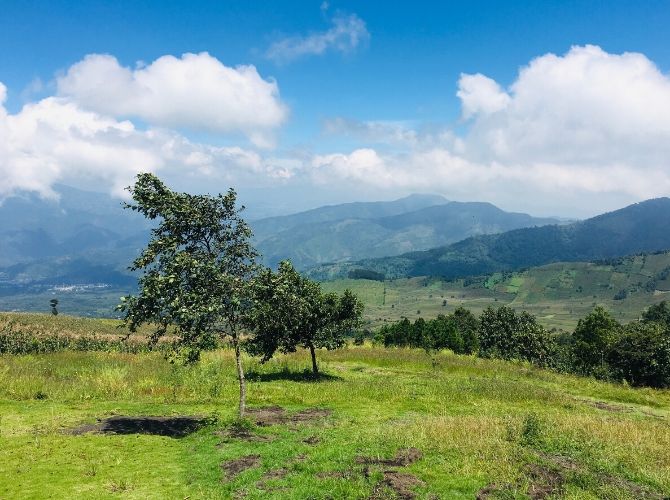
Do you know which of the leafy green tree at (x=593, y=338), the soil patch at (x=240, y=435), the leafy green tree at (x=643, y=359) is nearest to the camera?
the soil patch at (x=240, y=435)

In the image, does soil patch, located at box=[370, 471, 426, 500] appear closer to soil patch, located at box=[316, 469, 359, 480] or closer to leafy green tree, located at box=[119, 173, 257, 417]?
soil patch, located at box=[316, 469, 359, 480]

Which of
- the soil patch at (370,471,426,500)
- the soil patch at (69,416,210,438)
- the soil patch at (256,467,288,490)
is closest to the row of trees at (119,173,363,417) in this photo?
the soil patch at (69,416,210,438)

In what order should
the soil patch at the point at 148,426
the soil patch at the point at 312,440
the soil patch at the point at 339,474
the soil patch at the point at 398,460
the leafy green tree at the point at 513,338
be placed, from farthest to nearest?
1. the leafy green tree at the point at 513,338
2. the soil patch at the point at 148,426
3. the soil patch at the point at 312,440
4. the soil patch at the point at 398,460
5. the soil patch at the point at 339,474

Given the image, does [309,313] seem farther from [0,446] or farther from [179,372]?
[0,446]

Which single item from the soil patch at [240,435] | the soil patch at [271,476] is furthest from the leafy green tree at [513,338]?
the soil patch at [271,476]

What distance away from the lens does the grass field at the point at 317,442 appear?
1562 cm

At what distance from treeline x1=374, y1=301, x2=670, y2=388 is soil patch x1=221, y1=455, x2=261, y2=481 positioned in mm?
51916

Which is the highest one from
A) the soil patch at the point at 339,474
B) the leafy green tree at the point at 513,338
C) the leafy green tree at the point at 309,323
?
the leafy green tree at the point at 309,323

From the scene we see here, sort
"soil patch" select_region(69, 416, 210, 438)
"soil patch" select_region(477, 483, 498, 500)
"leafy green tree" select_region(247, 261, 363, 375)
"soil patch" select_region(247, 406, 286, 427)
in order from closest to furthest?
1. "soil patch" select_region(477, 483, 498, 500)
2. "soil patch" select_region(69, 416, 210, 438)
3. "soil patch" select_region(247, 406, 286, 427)
4. "leafy green tree" select_region(247, 261, 363, 375)

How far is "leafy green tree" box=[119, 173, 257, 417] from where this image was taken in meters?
21.7

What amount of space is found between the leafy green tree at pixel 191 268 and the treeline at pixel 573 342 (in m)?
51.7

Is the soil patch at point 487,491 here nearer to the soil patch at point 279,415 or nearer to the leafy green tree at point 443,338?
the soil patch at point 279,415

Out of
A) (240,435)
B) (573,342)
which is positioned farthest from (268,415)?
(573,342)

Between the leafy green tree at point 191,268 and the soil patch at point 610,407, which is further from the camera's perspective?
the soil patch at point 610,407
